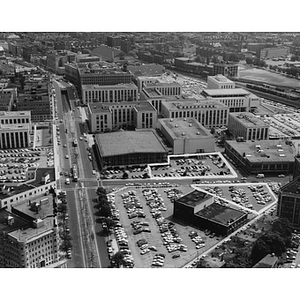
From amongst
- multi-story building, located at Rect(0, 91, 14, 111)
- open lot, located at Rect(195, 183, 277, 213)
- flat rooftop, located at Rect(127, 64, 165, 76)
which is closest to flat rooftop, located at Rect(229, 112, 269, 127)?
open lot, located at Rect(195, 183, 277, 213)

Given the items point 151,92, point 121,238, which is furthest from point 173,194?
point 151,92

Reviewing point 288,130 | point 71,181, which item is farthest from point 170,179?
point 288,130

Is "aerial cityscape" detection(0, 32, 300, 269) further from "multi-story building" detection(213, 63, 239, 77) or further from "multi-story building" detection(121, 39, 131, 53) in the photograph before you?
"multi-story building" detection(121, 39, 131, 53)

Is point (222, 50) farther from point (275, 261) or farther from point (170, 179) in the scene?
point (275, 261)

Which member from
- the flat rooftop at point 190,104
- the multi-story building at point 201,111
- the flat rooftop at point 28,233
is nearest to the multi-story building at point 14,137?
the multi-story building at point 201,111

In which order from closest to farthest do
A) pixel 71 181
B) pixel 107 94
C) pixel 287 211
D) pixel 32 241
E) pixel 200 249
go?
pixel 32 241 < pixel 200 249 < pixel 287 211 < pixel 71 181 < pixel 107 94

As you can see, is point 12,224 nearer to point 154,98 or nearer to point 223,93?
point 154,98
